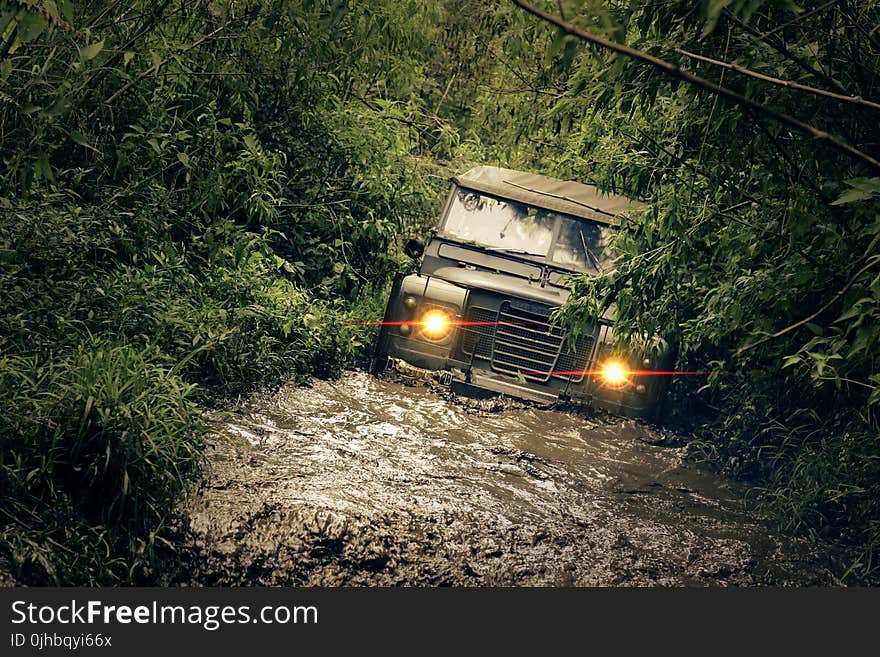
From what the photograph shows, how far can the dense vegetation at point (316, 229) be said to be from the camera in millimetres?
3129

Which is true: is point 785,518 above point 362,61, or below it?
below

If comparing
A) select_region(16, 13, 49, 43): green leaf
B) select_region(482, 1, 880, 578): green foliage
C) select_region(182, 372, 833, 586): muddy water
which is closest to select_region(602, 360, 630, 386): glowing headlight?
select_region(182, 372, 833, 586): muddy water

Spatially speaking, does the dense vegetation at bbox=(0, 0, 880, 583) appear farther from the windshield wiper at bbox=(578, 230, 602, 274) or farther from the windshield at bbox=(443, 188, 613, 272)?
the windshield wiper at bbox=(578, 230, 602, 274)

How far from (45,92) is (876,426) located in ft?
14.5

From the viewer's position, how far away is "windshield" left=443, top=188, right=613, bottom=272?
7367mm

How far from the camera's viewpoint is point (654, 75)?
3436 mm

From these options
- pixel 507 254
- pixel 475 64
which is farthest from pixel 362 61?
pixel 475 64

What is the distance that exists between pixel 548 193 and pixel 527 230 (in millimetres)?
433

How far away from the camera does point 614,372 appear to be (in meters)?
6.51

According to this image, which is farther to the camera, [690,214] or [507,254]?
[507,254]

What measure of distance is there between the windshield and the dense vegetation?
922 mm

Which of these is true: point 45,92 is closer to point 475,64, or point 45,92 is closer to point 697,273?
point 697,273

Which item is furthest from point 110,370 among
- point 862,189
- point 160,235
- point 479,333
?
point 479,333

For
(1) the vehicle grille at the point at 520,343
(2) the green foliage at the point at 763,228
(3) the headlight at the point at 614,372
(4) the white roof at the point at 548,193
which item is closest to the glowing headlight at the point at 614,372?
(3) the headlight at the point at 614,372
